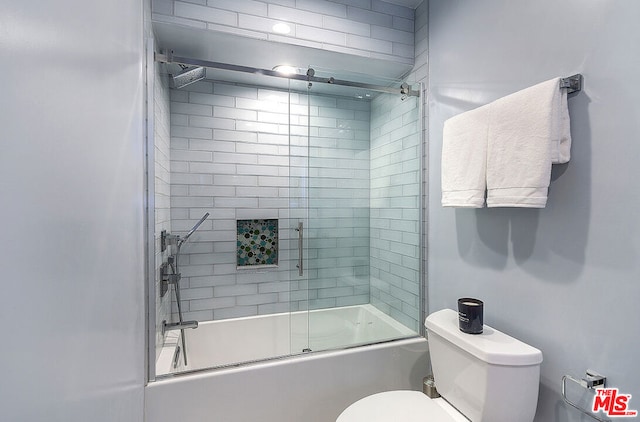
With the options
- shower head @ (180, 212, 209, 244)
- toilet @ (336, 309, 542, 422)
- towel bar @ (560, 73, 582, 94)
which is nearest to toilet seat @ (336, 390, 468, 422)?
toilet @ (336, 309, 542, 422)

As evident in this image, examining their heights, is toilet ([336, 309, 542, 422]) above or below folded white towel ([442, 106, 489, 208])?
below

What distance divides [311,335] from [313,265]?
0.44m

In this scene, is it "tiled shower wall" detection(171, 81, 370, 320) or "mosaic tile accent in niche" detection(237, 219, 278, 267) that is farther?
"mosaic tile accent in niche" detection(237, 219, 278, 267)

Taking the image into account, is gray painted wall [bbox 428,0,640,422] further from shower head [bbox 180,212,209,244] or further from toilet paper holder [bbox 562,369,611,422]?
shower head [bbox 180,212,209,244]

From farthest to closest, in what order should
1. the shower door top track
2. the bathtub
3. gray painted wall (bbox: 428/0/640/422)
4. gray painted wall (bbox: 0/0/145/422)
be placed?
the shower door top track
the bathtub
gray painted wall (bbox: 428/0/640/422)
gray painted wall (bbox: 0/0/145/422)

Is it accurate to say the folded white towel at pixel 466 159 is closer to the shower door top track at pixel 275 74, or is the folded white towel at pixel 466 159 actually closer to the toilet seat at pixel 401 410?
the shower door top track at pixel 275 74

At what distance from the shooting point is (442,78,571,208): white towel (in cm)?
117

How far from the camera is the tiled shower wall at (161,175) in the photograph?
69.6 inches

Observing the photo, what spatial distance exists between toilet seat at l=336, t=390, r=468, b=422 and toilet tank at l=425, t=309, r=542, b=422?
67 millimetres

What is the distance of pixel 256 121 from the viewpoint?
2.57 meters

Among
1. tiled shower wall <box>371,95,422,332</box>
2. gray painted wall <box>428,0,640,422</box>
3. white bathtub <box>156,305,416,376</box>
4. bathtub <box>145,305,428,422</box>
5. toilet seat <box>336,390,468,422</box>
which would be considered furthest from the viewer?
tiled shower wall <box>371,95,422,332</box>

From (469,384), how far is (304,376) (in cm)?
87

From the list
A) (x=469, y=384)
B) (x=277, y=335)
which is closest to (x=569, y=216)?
(x=469, y=384)

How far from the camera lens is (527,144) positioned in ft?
4.00
